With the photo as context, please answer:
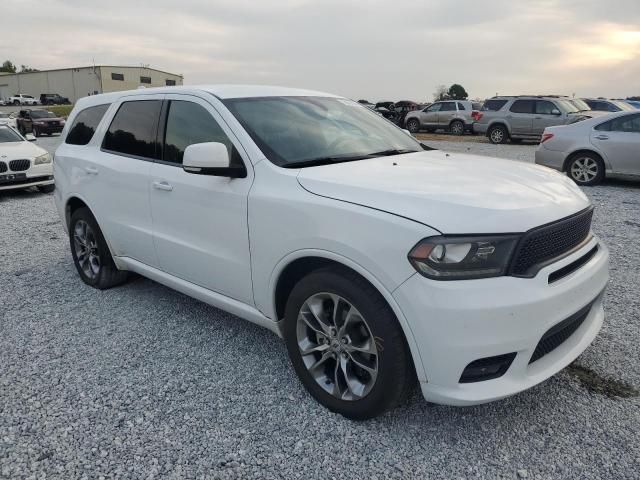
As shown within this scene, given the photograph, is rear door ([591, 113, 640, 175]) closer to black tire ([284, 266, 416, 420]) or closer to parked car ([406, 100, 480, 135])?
black tire ([284, 266, 416, 420])

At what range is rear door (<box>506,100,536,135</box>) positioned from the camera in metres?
18.1

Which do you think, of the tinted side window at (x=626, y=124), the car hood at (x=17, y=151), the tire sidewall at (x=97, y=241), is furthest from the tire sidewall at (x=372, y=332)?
the car hood at (x=17, y=151)

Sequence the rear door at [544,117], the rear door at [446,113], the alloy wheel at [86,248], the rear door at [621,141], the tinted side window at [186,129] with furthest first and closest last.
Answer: the rear door at [446,113] → the rear door at [544,117] → the rear door at [621,141] → the alloy wheel at [86,248] → the tinted side window at [186,129]

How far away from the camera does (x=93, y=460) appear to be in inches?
97.7

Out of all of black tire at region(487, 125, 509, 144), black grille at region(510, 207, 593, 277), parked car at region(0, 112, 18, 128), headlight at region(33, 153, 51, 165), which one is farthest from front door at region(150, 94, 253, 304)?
black tire at region(487, 125, 509, 144)

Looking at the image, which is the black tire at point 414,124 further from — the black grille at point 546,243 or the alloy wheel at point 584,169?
the black grille at point 546,243

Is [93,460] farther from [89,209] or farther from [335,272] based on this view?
[89,209]

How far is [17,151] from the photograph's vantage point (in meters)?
10.2

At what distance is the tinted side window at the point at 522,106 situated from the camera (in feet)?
59.3

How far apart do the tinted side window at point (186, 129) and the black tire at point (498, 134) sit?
56.9 feet

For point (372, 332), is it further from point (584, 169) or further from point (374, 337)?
point (584, 169)

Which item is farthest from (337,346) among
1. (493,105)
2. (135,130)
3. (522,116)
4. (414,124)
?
(414,124)

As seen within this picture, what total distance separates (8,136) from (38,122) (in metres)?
17.7

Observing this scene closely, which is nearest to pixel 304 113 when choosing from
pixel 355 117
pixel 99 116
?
pixel 355 117
